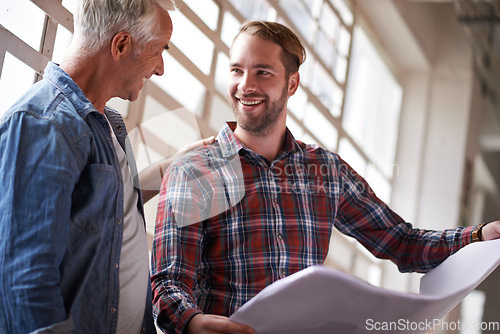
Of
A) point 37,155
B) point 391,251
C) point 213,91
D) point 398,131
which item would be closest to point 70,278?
point 37,155

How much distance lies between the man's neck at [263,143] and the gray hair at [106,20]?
539 millimetres

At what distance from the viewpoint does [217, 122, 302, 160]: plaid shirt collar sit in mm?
1640

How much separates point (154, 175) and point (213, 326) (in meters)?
0.48

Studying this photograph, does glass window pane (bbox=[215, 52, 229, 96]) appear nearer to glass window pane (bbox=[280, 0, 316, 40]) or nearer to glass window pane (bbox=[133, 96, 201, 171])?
glass window pane (bbox=[133, 96, 201, 171])

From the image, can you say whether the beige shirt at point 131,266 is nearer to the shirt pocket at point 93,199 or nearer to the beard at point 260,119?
the shirt pocket at point 93,199

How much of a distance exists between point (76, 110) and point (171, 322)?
454mm

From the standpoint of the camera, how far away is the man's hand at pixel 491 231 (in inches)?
58.6

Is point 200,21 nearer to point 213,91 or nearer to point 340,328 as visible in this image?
point 213,91

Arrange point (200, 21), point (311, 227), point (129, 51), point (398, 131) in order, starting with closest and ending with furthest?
point (129, 51)
point (311, 227)
point (200, 21)
point (398, 131)

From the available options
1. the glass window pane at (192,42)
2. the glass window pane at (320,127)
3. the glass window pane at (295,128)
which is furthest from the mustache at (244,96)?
the glass window pane at (320,127)

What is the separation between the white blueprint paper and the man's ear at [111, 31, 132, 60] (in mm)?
522

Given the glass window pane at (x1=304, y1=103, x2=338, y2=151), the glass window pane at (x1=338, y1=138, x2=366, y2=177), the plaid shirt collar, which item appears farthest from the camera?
the glass window pane at (x1=338, y1=138, x2=366, y2=177)

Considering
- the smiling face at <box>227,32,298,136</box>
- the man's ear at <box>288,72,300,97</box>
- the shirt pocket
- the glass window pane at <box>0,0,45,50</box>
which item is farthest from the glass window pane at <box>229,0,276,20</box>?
the shirt pocket

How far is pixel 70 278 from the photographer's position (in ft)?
3.49
